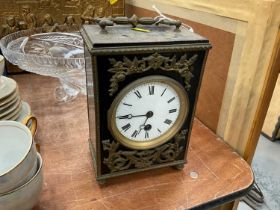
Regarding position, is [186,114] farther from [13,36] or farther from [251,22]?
[13,36]

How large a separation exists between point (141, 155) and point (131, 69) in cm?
19

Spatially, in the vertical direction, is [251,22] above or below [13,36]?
above

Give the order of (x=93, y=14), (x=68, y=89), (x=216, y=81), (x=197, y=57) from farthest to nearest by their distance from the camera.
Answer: (x=93, y=14) → (x=68, y=89) → (x=216, y=81) → (x=197, y=57)

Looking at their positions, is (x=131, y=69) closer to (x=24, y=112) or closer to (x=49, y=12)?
(x=24, y=112)

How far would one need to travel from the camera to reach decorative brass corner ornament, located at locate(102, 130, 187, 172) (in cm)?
53

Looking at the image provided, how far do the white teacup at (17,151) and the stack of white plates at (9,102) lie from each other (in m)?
0.09

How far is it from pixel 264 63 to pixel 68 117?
54cm

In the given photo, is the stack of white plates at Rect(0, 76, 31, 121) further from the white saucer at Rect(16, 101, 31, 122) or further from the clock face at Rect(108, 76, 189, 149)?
the clock face at Rect(108, 76, 189, 149)

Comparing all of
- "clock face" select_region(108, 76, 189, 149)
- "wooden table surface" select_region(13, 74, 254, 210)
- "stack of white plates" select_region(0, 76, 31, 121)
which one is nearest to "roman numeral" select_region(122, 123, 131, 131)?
"clock face" select_region(108, 76, 189, 149)

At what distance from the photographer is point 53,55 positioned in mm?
920

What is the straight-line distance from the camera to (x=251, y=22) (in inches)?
22.0

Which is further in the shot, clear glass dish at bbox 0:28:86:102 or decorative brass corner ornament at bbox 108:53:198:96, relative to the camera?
clear glass dish at bbox 0:28:86:102

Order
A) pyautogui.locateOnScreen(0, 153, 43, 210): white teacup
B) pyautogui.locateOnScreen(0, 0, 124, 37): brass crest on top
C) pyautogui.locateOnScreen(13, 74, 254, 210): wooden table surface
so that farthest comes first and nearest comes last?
pyautogui.locateOnScreen(0, 0, 124, 37): brass crest on top → pyautogui.locateOnScreen(13, 74, 254, 210): wooden table surface → pyautogui.locateOnScreen(0, 153, 43, 210): white teacup

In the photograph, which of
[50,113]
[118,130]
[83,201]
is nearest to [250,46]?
[118,130]
